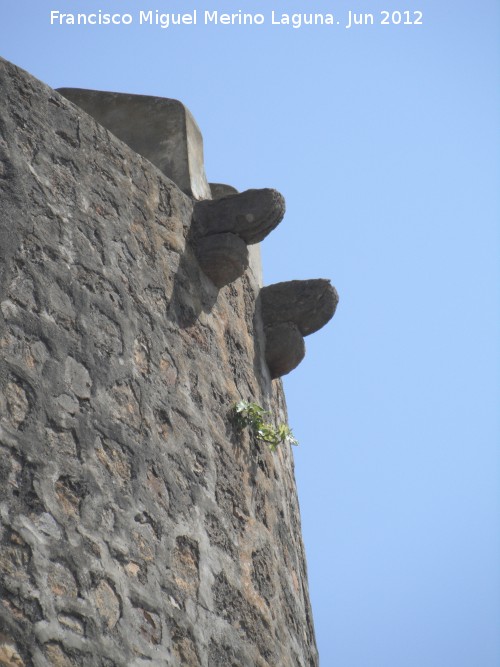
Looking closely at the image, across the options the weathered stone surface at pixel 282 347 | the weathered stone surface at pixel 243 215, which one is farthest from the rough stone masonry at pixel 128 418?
the weathered stone surface at pixel 282 347

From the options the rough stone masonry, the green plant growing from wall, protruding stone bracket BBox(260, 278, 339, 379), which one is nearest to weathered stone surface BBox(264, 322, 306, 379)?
protruding stone bracket BBox(260, 278, 339, 379)

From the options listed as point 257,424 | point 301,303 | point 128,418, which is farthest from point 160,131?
point 128,418

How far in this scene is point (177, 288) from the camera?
522cm

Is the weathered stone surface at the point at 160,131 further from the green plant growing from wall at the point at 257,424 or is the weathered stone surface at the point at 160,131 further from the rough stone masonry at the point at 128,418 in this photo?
the green plant growing from wall at the point at 257,424

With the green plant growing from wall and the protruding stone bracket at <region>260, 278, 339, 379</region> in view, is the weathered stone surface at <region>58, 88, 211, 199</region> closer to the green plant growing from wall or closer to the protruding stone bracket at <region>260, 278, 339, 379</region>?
the protruding stone bracket at <region>260, 278, 339, 379</region>

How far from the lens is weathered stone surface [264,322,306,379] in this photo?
612 centimetres

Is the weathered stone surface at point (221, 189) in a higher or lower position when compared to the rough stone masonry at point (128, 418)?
higher

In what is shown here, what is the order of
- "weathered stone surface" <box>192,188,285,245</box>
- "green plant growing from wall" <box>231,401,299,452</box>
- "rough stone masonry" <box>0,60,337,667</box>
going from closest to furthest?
"rough stone masonry" <box>0,60,337,667</box>, "green plant growing from wall" <box>231,401,299,452</box>, "weathered stone surface" <box>192,188,285,245</box>

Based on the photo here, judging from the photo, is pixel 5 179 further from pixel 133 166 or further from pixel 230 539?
pixel 230 539

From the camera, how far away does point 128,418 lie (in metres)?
4.50

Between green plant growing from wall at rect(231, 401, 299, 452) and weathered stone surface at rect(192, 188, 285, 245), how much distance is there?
2.40 ft

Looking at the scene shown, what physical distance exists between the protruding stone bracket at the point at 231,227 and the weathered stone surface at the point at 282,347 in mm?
630

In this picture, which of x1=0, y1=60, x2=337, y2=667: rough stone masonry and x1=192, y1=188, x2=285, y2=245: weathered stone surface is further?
x1=192, y1=188, x2=285, y2=245: weathered stone surface

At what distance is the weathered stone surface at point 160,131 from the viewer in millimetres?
5836
